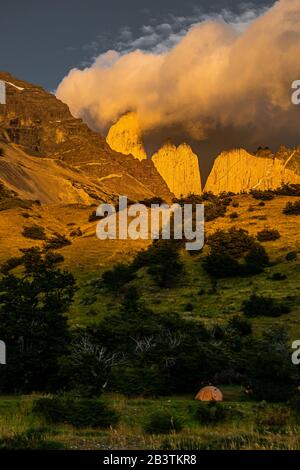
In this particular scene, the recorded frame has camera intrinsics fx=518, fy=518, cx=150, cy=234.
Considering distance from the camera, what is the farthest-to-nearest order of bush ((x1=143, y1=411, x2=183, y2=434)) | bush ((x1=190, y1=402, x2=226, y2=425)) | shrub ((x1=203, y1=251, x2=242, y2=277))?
shrub ((x1=203, y1=251, x2=242, y2=277)) → bush ((x1=190, y1=402, x2=226, y2=425)) → bush ((x1=143, y1=411, x2=183, y2=434))

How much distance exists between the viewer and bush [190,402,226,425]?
1986cm

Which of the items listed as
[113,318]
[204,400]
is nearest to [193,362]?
[204,400]

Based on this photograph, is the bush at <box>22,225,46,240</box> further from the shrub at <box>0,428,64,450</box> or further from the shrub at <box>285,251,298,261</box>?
the shrub at <box>0,428,64,450</box>

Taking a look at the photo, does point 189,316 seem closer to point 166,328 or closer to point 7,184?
point 166,328

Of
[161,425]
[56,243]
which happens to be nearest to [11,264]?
[56,243]

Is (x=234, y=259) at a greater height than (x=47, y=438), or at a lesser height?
greater

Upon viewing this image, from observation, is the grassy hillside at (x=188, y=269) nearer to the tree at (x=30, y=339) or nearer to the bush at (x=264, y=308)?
the bush at (x=264, y=308)

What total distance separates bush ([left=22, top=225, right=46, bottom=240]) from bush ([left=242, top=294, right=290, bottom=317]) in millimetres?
54535

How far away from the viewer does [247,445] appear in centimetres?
1448

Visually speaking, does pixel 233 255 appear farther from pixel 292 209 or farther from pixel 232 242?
pixel 292 209

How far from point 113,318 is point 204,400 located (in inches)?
419

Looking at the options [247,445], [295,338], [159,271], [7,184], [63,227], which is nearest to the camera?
[247,445]

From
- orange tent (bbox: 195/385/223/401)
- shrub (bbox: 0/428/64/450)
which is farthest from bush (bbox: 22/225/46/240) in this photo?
shrub (bbox: 0/428/64/450)

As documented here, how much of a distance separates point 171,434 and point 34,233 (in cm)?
8165
